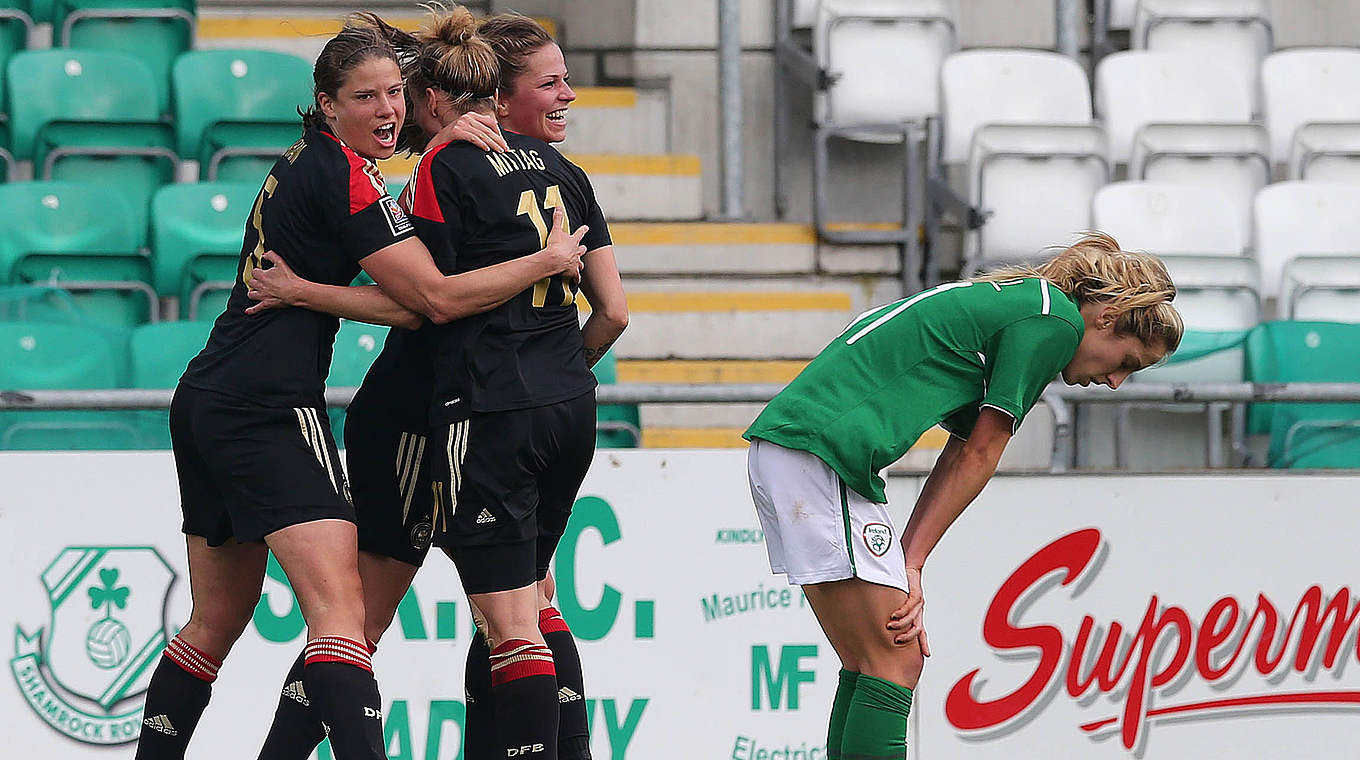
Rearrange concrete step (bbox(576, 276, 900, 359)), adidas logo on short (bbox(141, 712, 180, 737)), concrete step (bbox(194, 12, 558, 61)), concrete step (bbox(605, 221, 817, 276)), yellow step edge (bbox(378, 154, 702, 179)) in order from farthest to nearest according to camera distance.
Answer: concrete step (bbox(194, 12, 558, 61))
yellow step edge (bbox(378, 154, 702, 179))
concrete step (bbox(605, 221, 817, 276))
concrete step (bbox(576, 276, 900, 359))
adidas logo on short (bbox(141, 712, 180, 737))

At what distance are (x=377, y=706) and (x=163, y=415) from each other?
6.08 ft

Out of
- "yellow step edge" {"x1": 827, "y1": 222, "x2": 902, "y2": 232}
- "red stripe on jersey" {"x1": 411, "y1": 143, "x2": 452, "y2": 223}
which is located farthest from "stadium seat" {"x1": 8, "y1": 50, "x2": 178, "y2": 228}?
"red stripe on jersey" {"x1": 411, "y1": 143, "x2": 452, "y2": 223}

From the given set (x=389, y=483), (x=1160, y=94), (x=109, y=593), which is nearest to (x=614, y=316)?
(x=389, y=483)

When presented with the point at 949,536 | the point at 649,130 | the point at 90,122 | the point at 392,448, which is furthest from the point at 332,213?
the point at 649,130

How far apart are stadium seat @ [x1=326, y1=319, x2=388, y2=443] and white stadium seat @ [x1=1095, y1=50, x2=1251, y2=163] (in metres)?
3.92

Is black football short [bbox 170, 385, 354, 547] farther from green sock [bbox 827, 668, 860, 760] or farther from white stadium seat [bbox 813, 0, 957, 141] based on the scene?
white stadium seat [bbox 813, 0, 957, 141]

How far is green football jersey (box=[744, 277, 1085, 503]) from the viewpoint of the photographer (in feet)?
10.5

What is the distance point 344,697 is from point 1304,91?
A: 21.2 feet

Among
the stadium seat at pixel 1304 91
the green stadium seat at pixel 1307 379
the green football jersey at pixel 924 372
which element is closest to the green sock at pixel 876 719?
the green football jersey at pixel 924 372

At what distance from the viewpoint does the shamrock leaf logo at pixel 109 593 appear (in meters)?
4.71

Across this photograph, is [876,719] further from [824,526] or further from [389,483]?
[389,483]

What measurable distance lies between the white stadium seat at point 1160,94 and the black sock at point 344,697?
18.0 feet

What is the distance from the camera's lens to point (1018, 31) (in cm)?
870

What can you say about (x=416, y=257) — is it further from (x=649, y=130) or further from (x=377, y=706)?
(x=649, y=130)
